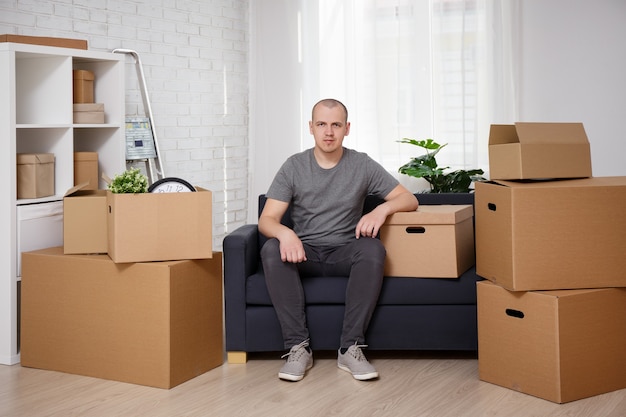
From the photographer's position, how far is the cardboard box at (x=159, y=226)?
3061 millimetres

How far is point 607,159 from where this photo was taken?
4.87 metres

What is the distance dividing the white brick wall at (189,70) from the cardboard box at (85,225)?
1.21 meters

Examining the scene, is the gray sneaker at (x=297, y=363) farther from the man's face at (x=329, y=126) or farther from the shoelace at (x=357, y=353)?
the man's face at (x=329, y=126)

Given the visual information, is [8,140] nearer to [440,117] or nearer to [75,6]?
[75,6]

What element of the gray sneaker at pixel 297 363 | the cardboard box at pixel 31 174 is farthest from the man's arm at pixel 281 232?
the cardboard box at pixel 31 174

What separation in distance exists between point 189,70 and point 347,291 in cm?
247

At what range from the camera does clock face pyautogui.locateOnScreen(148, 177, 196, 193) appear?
3.20 metres

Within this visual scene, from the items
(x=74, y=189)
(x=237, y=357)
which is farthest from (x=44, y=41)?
(x=237, y=357)

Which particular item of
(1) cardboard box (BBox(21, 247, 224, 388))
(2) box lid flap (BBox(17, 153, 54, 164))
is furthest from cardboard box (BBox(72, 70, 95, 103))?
(1) cardboard box (BBox(21, 247, 224, 388))

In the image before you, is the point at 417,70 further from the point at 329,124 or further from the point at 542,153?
the point at 542,153

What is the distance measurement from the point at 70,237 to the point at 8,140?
47 cm

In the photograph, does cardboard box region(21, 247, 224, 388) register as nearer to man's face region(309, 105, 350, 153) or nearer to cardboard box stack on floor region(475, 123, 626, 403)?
man's face region(309, 105, 350, 153)

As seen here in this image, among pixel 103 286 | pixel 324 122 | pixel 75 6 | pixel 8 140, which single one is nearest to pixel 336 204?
pixel 324 122

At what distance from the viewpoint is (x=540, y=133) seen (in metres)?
3.02
